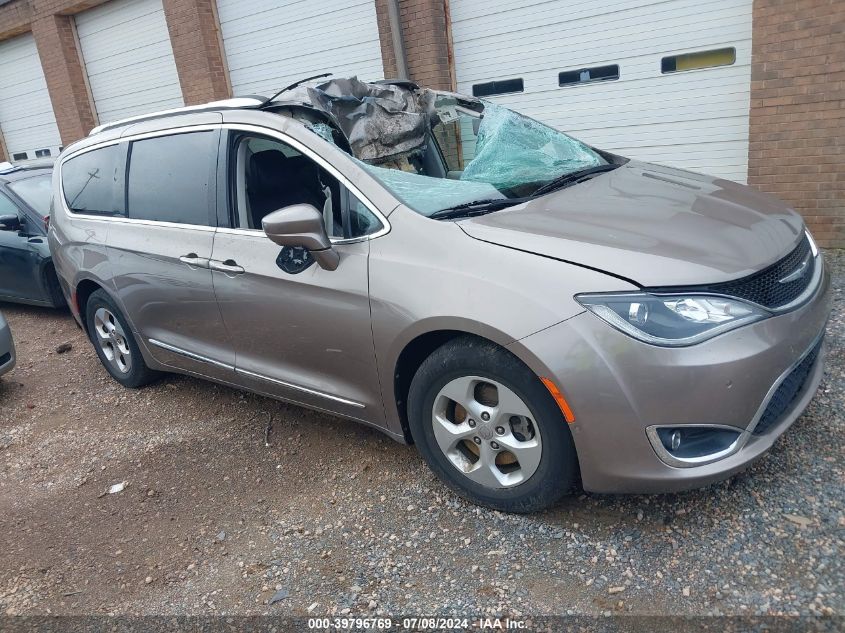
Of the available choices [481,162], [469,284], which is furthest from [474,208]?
[481,162]

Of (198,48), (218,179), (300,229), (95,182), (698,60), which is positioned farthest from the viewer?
(198,48)

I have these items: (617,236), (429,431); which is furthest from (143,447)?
(617,236)

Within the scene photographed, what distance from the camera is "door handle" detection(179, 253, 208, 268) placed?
11.3 feet

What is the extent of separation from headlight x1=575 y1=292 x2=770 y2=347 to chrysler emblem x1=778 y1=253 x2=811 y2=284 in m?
0.30

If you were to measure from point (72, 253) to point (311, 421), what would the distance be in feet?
6.88

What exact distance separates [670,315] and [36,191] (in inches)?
252

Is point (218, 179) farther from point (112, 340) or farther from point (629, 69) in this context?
point (629, 69)

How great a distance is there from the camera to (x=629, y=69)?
6.50m

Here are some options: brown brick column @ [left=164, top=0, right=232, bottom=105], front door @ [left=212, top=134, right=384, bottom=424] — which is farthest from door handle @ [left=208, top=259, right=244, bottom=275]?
brown brick column @ [left=164, top=0, right=232, bottom=105]

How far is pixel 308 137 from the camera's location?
3.10m

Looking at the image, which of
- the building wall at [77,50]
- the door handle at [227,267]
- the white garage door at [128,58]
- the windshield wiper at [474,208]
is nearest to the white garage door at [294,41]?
the building wall at [77,50]

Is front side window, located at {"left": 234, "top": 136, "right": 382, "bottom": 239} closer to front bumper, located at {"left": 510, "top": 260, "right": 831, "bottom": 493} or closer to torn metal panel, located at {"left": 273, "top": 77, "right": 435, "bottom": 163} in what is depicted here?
torn metal panel, located at {"left": 273, "top": 77, "right": 435, "bottom": 163}

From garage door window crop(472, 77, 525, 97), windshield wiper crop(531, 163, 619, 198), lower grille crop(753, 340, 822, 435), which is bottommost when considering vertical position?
lower grille crop(753, 340, 822, 435)

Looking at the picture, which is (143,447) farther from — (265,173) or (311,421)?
(265,173)
